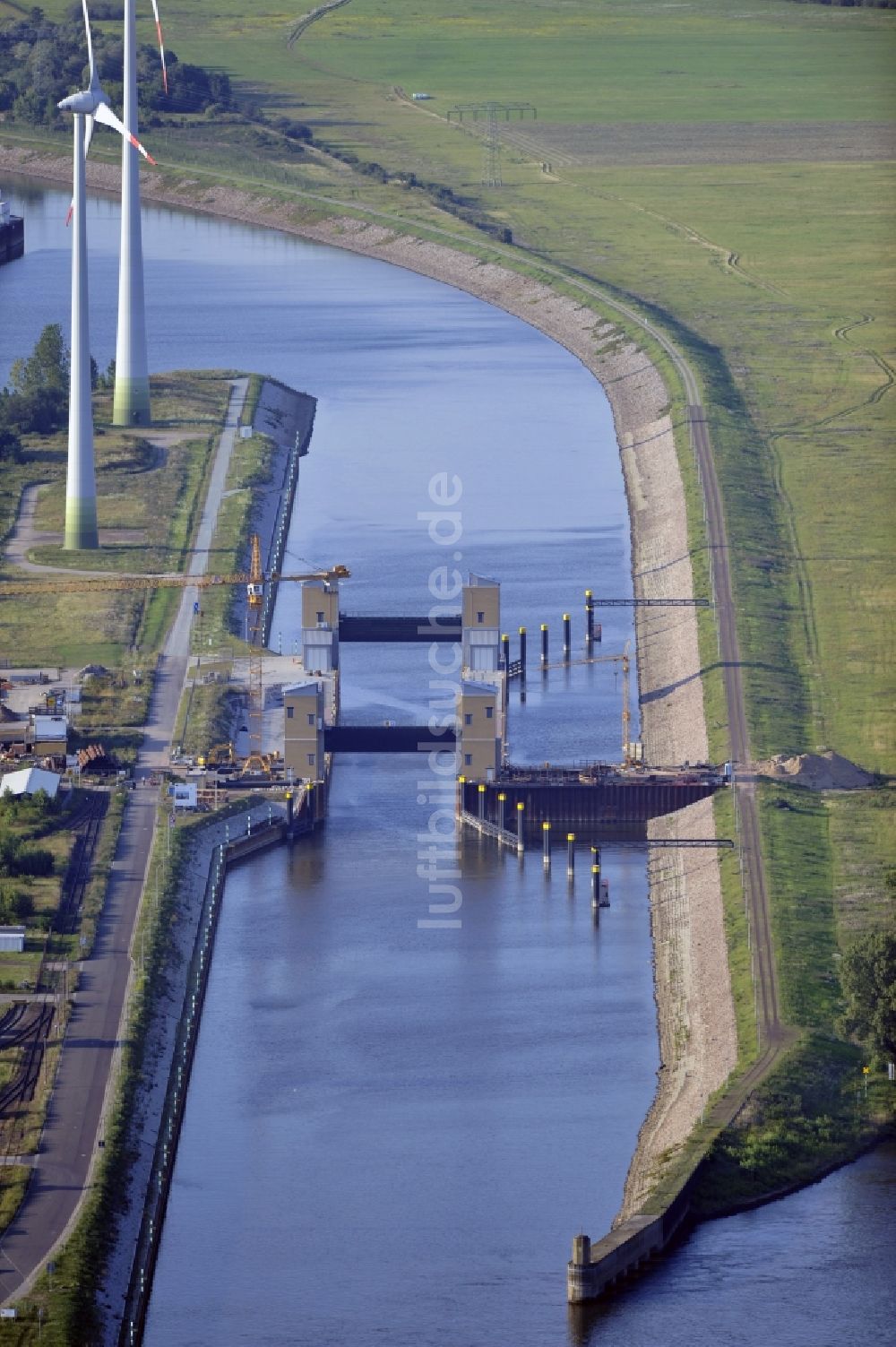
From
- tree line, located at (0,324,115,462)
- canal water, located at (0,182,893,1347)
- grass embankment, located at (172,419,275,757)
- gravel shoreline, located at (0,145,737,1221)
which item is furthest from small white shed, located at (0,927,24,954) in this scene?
tree line, located at (0,324,115,462)

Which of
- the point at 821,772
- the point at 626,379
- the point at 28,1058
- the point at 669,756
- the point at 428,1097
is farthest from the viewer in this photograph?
the point at 626,379

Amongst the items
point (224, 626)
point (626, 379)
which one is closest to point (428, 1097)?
point (224, 626)

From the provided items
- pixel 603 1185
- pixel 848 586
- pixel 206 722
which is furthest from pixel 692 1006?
pixel 848 586

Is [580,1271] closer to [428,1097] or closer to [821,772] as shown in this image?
[428,1097]

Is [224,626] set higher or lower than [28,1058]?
higher

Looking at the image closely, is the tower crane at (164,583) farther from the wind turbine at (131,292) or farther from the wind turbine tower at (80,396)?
the wind turbine at (131,292)

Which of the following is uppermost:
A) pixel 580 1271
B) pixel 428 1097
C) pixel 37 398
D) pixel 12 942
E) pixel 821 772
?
pixel 37 398

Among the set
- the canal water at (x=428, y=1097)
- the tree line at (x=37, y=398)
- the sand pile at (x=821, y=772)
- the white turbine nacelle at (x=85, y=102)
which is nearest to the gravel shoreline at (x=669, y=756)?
the canal water at (x=428, y=1097)

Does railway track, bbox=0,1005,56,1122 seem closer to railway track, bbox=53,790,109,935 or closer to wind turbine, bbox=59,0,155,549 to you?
railway track, bbox=53,790,109,935
